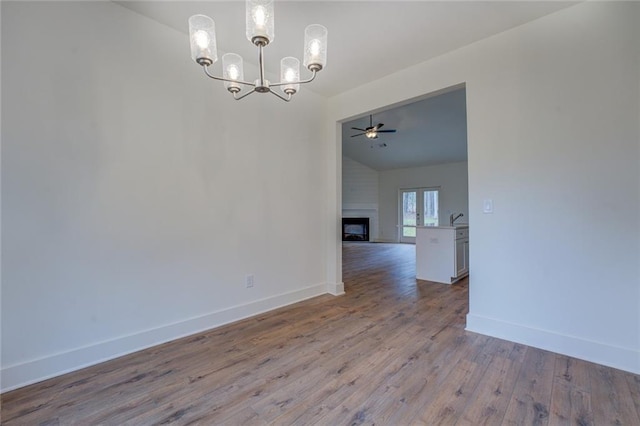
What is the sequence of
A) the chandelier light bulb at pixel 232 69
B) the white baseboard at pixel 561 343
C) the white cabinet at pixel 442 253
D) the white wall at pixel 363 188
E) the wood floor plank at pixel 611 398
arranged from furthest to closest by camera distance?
the white wall at pixel 363 188, the white cabinet at pixel 442 253, the chandelier light bulb at pixel 232 69, the white baseboard at pixel 561 343, the wood floor plank at pixel 611 398

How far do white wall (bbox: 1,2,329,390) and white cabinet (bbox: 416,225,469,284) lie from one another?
2633 millimetres

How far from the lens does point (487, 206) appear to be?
2.53m

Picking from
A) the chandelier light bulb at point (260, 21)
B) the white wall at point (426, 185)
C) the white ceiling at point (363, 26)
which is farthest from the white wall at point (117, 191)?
the white wall at point (426, 185)

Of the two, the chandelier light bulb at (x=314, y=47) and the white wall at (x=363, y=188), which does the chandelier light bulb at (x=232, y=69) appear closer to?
the chandelier light bulb at (x=314, y=47)

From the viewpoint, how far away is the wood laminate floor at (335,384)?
1.50m

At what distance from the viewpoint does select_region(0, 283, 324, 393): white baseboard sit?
1756 mm

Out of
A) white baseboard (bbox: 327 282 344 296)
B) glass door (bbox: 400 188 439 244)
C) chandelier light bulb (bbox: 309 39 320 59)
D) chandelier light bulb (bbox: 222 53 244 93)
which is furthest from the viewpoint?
glass door (bbox: 400 188 439 244)

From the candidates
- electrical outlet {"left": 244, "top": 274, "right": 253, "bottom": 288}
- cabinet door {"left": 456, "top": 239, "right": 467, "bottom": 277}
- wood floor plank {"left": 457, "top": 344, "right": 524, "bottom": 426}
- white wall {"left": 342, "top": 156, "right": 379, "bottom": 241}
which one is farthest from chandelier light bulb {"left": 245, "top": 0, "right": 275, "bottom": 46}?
white wall {"left": 342, "top": 156, "right": 379, "bottom": 241}

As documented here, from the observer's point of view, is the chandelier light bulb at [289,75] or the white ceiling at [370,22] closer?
the chandelier light bulb at [289,75]

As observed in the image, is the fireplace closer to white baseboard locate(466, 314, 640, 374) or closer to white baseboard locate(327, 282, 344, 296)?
white baseboard locate(327, 282, 344, 296)

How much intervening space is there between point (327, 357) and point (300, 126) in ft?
8.38

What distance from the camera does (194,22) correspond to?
5.26 ft

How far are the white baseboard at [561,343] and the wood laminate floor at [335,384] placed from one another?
2.8 inches

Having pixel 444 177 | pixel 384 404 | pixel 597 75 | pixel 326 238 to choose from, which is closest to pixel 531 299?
pixel 384 404
